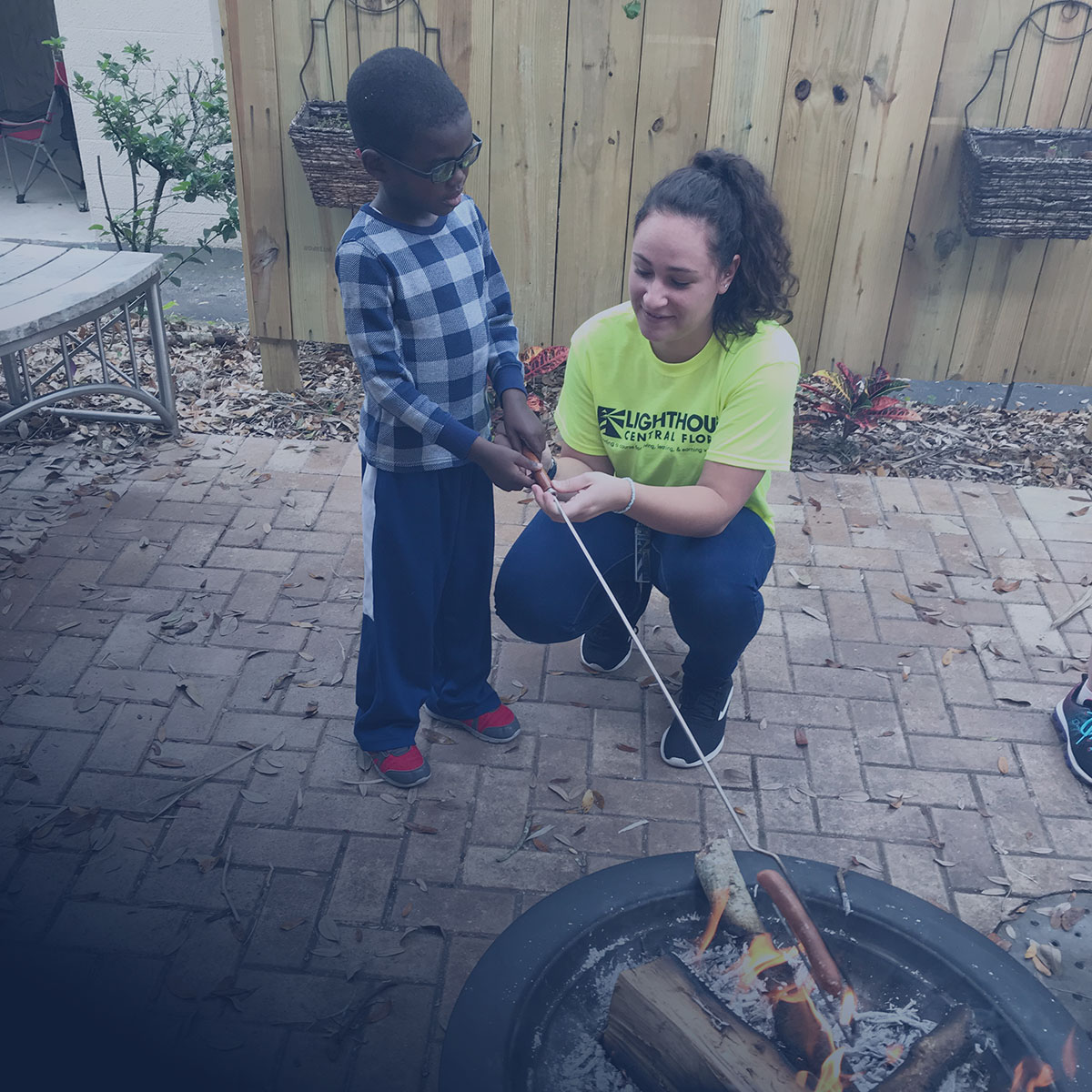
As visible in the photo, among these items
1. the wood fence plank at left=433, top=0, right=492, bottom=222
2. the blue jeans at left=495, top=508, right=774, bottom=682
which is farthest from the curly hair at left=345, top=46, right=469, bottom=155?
the wood fence plank at left=433, top=0, right=492, bottom=222

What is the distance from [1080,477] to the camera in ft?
14.6

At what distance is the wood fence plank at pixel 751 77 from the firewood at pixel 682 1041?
345 centimetres

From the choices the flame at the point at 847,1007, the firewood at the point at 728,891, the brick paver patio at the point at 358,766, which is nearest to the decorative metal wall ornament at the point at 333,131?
the brick paver patio at the point at 358,766

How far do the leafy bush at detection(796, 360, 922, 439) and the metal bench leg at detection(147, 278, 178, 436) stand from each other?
2832mm

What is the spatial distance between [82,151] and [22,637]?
16.0 ft

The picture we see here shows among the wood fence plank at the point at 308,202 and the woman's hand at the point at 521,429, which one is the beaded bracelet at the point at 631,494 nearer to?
the woman's hand at the point at 521,429

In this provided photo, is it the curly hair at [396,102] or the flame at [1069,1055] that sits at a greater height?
the curly hair at [396,102]

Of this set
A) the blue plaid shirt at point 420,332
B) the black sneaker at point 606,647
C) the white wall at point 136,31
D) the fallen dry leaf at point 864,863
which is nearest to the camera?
the blue plaid shirt at point 420,332

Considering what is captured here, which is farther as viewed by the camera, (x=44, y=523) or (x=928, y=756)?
(x=44, y=523)

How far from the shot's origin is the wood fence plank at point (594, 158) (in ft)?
13.6

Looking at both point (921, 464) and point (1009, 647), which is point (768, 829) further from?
point (921, 464)

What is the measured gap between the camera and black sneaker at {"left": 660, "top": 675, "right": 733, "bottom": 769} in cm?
284

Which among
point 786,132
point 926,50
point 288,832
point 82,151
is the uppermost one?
point 926,50

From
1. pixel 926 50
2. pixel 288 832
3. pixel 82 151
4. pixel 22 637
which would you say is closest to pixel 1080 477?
pixel 926 50
